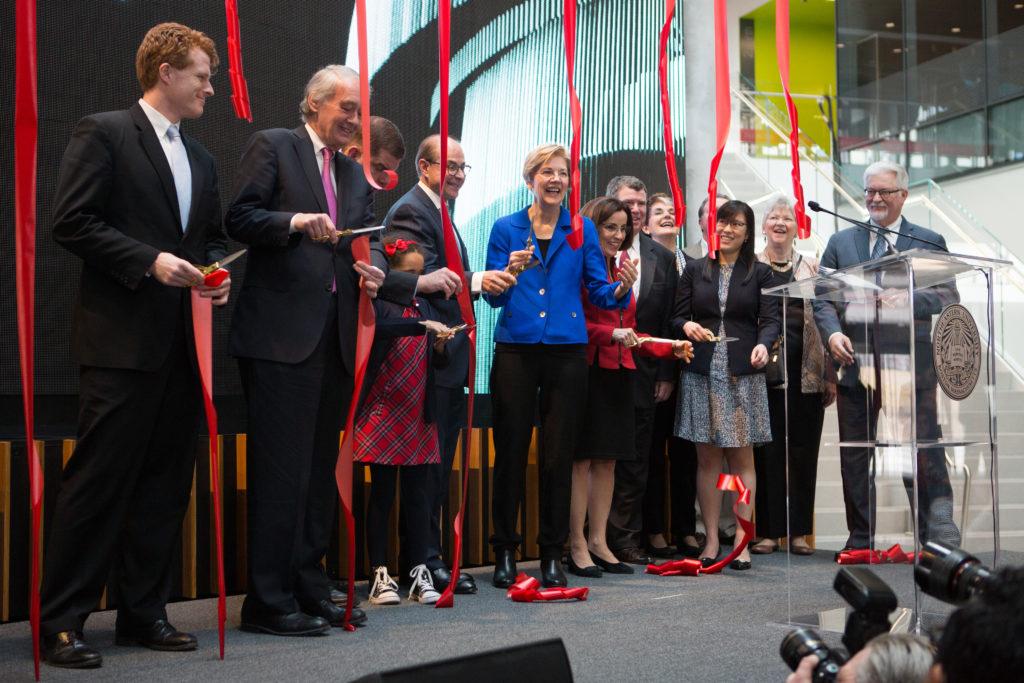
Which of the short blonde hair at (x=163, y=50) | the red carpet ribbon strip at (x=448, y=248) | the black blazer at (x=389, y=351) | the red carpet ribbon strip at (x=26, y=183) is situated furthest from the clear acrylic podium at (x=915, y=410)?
the red carpet ribbon strip at (x=26, y=183)

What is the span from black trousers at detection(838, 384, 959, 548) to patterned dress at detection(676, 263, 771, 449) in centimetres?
115

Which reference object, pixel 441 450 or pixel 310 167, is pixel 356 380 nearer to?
pixel 310 167

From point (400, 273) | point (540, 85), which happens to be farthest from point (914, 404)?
point (540, 85)

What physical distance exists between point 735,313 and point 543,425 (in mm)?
1105

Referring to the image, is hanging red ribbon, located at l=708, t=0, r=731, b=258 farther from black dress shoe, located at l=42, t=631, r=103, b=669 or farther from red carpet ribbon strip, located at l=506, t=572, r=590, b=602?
black dress shoe, located at l=42, t=631, r=103, b=669

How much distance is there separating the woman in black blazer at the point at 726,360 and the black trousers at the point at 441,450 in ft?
3.51

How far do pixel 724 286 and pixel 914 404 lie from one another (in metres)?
1.71

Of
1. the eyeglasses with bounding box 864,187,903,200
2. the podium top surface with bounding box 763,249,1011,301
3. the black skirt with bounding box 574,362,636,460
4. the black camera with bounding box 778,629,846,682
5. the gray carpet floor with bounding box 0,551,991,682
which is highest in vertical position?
the eyeglasses with bounding box 864,187,903,200

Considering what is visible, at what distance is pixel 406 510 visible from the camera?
156 inches

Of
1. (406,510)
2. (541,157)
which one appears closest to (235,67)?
(541,157)

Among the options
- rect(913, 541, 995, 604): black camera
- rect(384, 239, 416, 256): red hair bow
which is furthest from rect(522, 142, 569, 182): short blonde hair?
rect(913, 541, 995, 604): black camera

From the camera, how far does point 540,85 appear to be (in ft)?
19.9

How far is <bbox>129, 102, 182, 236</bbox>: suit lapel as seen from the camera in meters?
3.03

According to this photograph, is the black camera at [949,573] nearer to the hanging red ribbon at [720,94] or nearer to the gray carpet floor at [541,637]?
the gray carpet floor at [541,637]
